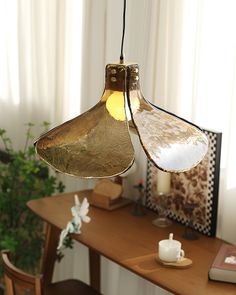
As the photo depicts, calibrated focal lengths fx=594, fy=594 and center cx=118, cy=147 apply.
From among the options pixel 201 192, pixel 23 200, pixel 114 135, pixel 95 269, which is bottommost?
pixel 95 269

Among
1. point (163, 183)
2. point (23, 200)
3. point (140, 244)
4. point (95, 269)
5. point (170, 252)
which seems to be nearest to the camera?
point (170, 252)

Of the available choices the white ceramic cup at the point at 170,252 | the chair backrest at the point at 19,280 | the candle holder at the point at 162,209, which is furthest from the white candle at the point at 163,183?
the chair backrest at the point at 19,280

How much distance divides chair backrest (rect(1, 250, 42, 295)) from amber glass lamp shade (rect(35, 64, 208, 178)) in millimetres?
844

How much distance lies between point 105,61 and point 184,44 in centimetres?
56

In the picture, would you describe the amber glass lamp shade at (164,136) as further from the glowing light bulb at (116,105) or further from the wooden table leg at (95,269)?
the wooden table leg at (95,269)

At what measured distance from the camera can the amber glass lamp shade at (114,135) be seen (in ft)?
4.10

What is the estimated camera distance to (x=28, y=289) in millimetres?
2096

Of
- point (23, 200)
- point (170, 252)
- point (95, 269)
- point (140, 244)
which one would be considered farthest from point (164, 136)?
point (23, 200)

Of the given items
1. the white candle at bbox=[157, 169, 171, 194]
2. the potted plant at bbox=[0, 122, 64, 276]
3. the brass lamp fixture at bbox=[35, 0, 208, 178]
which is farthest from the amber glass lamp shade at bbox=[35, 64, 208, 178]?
the potted plant at bbox=[0, 122, 64, 276]

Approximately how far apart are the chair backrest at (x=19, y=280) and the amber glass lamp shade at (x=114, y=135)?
844mm

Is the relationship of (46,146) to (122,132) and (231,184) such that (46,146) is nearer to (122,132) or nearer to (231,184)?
(122,132)

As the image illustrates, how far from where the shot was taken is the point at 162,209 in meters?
2.51

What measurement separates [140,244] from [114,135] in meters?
1.07

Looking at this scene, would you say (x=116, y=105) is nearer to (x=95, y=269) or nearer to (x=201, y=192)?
(x=201, y=192)
